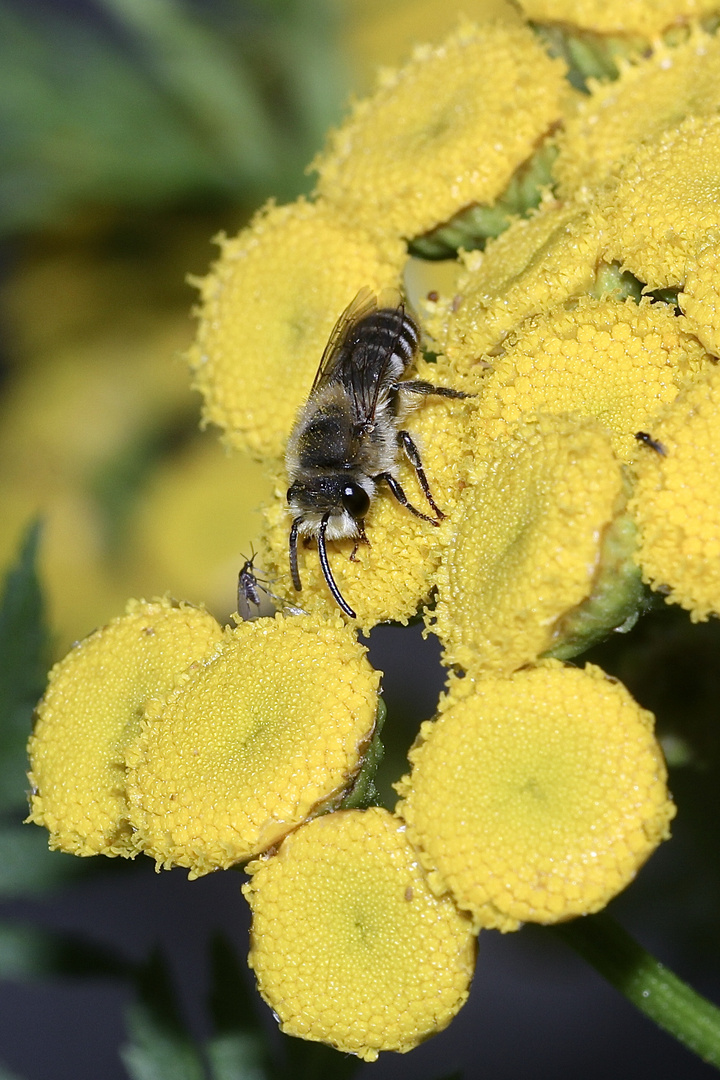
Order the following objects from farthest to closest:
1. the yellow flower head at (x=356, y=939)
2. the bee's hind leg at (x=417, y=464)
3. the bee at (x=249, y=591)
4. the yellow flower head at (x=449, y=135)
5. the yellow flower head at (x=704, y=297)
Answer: the yellow flower head at (x=449, y=135)
the bee at (x=249, y=591)
the bee's hind leg at (x=417, y=464)
the yellow flower head at (x=704, y=297)
the yellow flower head at (x=356, y=939)

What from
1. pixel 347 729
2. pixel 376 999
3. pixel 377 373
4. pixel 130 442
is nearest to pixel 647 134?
pixel 377 373

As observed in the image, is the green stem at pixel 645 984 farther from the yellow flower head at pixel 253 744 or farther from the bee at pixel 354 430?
the bee at pixel 354 430

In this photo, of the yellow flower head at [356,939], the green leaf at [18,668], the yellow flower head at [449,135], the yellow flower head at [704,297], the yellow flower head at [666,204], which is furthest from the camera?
the green leaf at [18,668]

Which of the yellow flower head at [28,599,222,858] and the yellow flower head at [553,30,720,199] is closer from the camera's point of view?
the yellow flower head at [28,599,222,858]

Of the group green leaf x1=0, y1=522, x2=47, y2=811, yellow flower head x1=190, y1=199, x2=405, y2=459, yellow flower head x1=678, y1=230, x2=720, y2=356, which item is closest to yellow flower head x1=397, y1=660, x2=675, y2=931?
yellow flower head x1=678, y1=230, x2=720, y2=356

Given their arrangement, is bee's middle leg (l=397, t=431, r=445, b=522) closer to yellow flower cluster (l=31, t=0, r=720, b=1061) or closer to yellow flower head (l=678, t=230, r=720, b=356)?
yellow flower cluster (l=31, t=0, r=720, b=1061)

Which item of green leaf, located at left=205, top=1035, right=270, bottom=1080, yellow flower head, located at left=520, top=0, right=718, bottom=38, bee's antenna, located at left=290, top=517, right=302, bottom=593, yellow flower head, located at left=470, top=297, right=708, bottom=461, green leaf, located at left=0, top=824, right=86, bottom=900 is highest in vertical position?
yellow flower head, located at left=520, top=0, right=718, bottom=38

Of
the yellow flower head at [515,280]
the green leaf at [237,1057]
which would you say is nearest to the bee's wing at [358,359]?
the yellow flower head at [515,280]
